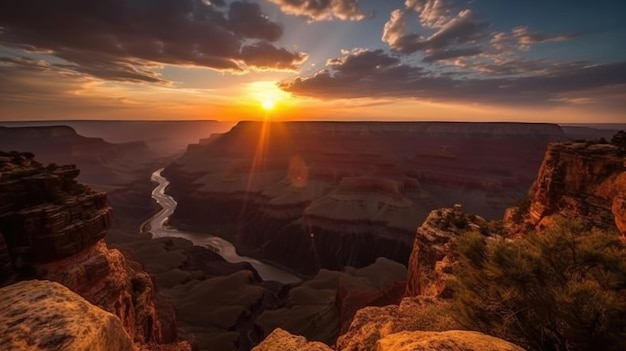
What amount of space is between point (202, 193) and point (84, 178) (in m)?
60.9

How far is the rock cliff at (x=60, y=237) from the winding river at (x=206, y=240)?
43112mm

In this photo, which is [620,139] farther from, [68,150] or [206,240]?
[68,150]

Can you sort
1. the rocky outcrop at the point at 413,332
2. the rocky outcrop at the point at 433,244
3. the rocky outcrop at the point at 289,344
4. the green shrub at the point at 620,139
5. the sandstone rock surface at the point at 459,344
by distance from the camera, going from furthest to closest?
1. the rocky outcrop at the point at 433,244
2. the green shrub at the point at 620,139
3. the rocky outcrop at the point at 289,344
4. the rocky outcrop at the point at 413,332
5. the sandstone rock surface at the point at 459,344

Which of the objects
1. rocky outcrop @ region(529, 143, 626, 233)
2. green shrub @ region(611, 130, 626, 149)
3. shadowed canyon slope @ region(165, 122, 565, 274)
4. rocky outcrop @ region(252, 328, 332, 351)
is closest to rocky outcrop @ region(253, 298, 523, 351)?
rocky outcrop @ region(252, 328, 332, 351)

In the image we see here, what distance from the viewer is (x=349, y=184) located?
8006 centimetres

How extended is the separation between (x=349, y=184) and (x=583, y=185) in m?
62.3

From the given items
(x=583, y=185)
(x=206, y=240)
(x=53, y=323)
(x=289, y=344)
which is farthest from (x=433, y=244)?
(x=206, y=240)

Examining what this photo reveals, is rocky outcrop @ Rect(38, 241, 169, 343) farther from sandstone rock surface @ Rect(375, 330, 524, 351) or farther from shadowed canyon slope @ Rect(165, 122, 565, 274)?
shadowed canyon slope @ Rect(165, 122, 565, 274)

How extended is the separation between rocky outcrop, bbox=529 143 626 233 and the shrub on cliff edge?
25.9 ft

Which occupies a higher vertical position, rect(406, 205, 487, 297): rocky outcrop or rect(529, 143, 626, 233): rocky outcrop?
rect(529, 143, 626, 233): rocky outcrop

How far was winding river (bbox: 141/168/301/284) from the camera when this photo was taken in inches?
2393

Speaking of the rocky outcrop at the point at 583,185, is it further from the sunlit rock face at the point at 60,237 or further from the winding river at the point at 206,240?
the winding river at the point at 206,240

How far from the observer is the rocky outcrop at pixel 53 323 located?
521 cm

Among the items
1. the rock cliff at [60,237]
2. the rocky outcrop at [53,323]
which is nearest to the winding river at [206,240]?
the rock cliff at [60,237]
